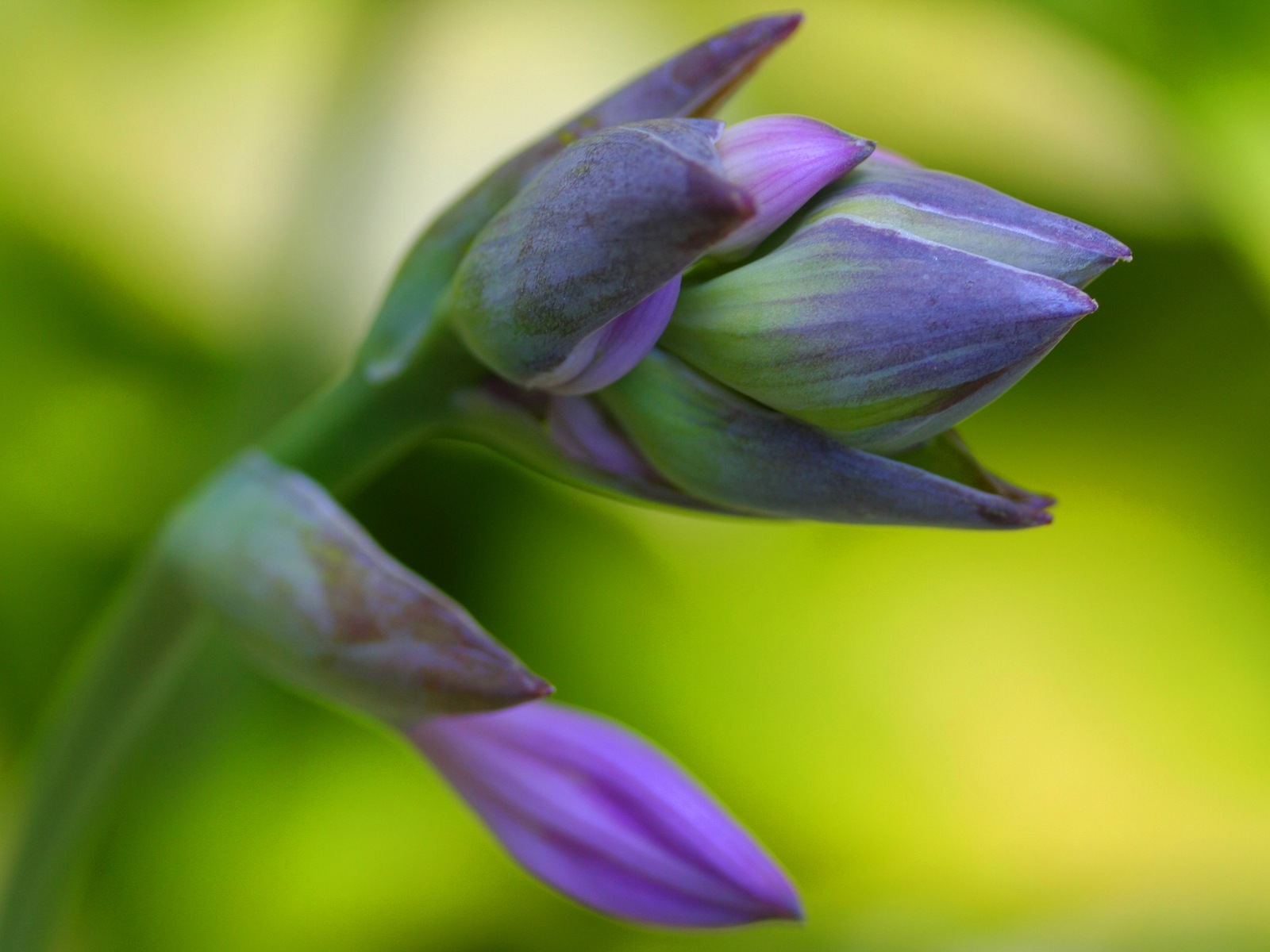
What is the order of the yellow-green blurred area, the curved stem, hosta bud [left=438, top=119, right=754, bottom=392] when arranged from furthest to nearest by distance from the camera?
1. the yellow-green blurred area
2. the curved stem
3. hosta bud [left=438, top=119, right=754, bottom=392]

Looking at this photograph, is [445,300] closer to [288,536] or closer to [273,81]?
[288,536]

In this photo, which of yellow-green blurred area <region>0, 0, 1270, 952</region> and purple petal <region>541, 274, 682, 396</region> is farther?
yellow-green blurred area <region>0, 0, 1270, 952</region>

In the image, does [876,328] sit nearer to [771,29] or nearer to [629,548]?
[771,29]

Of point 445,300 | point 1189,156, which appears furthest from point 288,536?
point 1189,156

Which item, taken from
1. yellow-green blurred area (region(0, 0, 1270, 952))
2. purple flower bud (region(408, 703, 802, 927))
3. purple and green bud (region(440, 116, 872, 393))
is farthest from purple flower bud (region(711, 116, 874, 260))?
yellow-green blurred area (region(0, 0, 1270, 952))

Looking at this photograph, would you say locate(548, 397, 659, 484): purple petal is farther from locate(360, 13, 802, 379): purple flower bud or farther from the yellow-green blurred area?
the yellow-green blurred area

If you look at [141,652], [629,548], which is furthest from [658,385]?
[629,548]

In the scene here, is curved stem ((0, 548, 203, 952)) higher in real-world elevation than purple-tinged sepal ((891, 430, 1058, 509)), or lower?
lower

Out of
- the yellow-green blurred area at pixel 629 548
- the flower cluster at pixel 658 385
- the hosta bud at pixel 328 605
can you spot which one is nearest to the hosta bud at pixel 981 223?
the flower cluster at pixel 658 385
